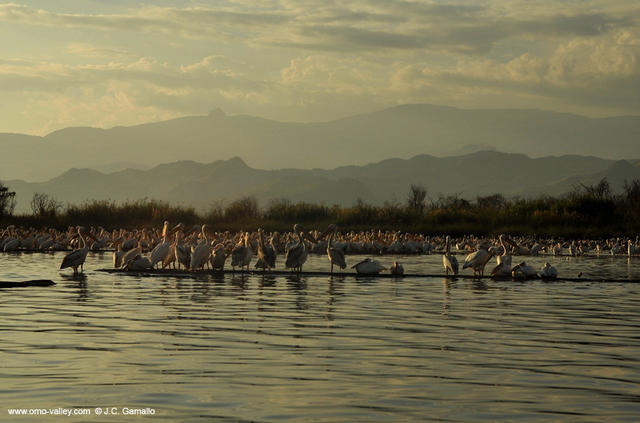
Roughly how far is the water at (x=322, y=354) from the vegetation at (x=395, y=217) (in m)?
37.0

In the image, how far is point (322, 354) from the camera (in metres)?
12.5

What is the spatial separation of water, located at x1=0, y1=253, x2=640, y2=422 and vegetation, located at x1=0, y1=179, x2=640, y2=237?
37000 mm

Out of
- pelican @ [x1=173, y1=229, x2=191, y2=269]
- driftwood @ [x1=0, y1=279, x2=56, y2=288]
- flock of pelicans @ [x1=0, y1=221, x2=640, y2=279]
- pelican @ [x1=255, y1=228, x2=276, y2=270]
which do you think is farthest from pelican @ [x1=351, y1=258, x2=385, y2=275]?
driftwood @ [x1=0, y1=279, x2=56, y2=288]

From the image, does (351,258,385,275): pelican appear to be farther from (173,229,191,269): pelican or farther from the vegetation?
the vegetation

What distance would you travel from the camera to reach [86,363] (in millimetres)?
11430

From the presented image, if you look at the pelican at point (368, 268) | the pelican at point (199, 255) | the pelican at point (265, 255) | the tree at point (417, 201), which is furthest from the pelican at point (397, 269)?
the tree at point (417, 201)

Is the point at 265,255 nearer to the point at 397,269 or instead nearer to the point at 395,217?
the point at 397,269

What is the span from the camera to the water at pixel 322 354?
30.4 feet

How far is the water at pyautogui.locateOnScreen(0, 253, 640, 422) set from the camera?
30.4ft

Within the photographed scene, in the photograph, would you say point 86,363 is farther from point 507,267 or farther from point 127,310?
point 507,267

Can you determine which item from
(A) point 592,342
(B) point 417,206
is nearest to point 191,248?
(A) point 592,342

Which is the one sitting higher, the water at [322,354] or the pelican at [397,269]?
the pelican at [397,269]

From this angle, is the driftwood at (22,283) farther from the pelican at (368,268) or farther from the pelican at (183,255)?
the pelican at (368,268)

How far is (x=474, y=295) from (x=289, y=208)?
43132mm
